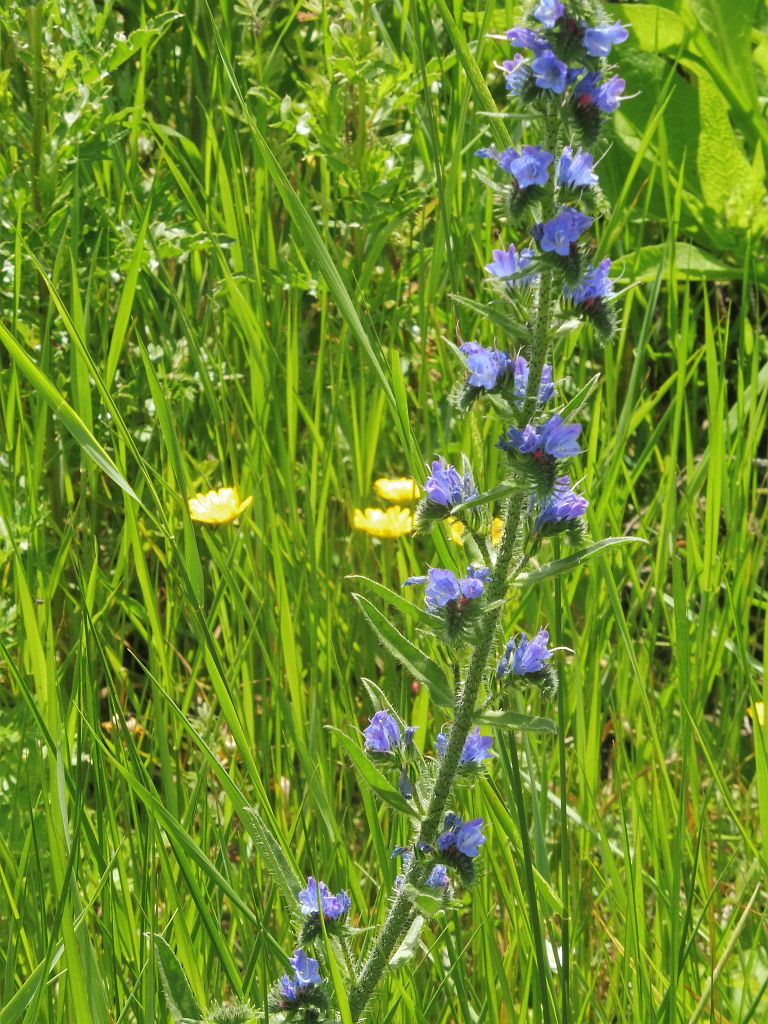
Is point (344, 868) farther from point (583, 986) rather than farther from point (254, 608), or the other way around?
point (254, 608)

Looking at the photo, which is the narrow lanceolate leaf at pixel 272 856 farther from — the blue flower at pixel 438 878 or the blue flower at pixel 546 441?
the blue flower at pixel 546 441

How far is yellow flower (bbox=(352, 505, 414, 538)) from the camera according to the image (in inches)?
89.9

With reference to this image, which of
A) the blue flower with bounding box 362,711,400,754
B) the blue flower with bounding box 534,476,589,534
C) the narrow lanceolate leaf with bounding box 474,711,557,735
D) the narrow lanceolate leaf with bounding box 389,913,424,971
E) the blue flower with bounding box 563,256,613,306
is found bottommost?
the narrow lanceolate leaf with bounding box 389,913,424,971

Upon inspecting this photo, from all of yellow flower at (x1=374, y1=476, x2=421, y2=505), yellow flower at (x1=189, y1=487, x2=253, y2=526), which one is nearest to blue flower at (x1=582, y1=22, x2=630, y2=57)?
yellow flower at (x1=189, y1=487, x2=253, y2=526)

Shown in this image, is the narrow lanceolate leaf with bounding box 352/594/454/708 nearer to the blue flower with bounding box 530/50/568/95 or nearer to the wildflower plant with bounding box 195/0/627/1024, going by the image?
the wildflower plant with bounding box 195/0/627/1024

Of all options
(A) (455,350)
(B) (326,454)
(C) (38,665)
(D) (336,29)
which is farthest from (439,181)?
(D) (336,29)

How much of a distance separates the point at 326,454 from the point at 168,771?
806 mm

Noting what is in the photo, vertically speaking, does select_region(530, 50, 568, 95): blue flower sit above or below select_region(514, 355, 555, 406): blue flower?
above

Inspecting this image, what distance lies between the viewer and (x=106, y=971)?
151 cm

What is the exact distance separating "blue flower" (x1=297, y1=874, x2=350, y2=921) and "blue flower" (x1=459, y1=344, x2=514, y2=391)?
0.57 metres

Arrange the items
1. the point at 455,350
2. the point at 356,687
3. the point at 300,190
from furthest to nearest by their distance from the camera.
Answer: the point at 300,190, the point at 356,687, the point at 455,350

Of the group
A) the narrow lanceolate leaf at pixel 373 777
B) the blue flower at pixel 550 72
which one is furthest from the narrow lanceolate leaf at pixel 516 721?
the blue flower at pixel 550 72

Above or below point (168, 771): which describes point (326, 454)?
above

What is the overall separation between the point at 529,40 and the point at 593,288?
0.24 m
